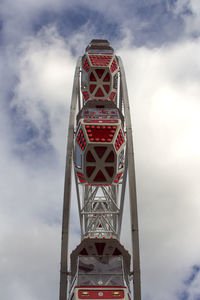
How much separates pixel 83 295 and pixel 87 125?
1052cm

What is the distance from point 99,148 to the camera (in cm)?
2464

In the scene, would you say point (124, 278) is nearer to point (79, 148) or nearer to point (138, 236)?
point (138, 236)

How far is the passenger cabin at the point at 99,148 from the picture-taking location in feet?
80.8

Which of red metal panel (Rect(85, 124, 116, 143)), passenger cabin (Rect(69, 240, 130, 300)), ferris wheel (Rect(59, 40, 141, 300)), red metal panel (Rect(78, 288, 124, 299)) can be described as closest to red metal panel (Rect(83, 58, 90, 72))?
ferris wheel (Rect(59, 40, 141, 300))

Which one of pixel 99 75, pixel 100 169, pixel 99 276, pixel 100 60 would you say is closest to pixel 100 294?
pixel 99 276

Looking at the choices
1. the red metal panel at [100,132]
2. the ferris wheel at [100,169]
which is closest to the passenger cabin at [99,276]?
the ferris wheel at [100,169]

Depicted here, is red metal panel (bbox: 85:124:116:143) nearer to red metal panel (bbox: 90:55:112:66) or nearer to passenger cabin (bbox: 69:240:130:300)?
passenger cabin (bbox: 69:240:130:300)

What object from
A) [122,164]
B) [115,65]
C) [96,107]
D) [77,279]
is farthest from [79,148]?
[115,65]

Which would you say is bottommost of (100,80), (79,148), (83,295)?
(83,295)

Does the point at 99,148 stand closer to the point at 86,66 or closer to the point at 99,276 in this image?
the point at 99,276

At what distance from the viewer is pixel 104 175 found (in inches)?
1014

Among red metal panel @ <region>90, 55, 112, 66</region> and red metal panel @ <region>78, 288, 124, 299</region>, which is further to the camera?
red metal panel @ <region>90, 55, 112, 66</region>

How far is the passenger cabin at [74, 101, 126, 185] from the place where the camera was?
24.6m

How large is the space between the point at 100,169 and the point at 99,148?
1.52 metres
